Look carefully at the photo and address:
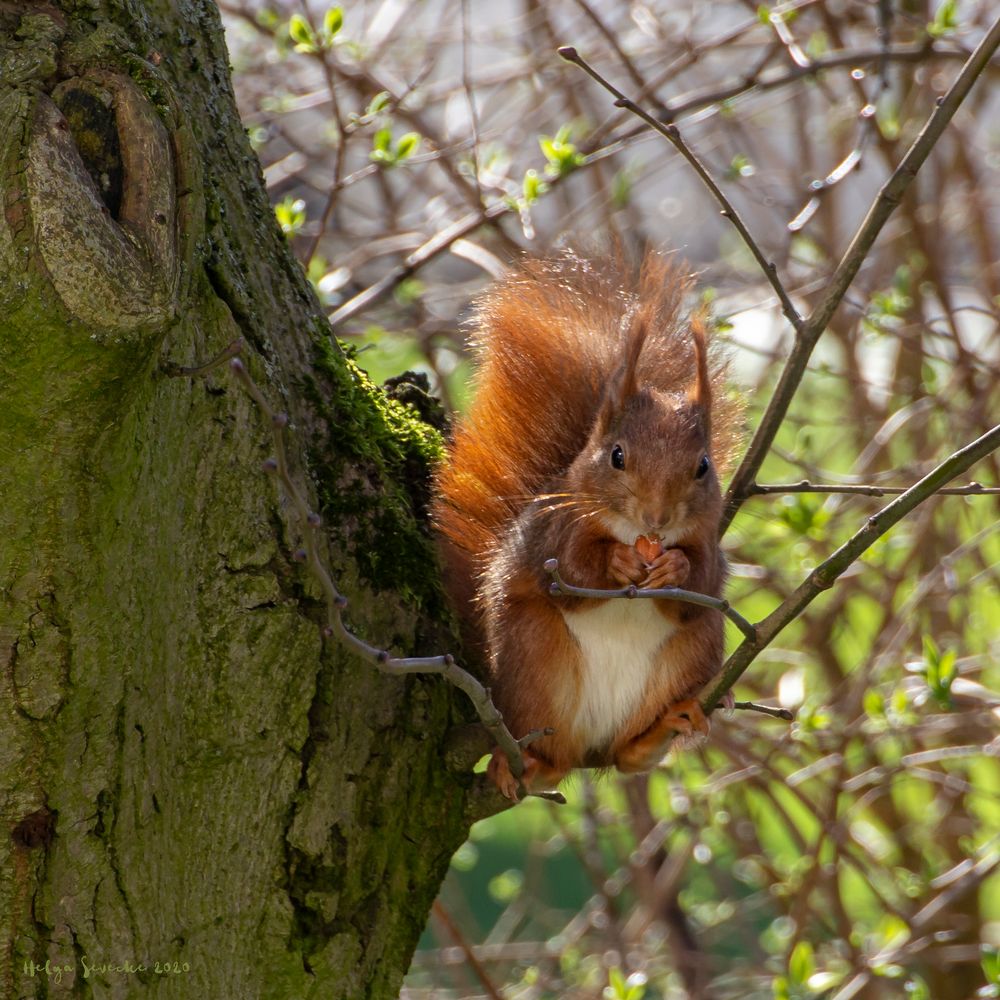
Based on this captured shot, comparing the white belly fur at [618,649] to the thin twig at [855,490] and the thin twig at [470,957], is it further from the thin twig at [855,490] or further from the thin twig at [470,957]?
the thin twig at [470,957]

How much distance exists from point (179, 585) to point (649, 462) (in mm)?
595

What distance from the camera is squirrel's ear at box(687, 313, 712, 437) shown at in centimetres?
147

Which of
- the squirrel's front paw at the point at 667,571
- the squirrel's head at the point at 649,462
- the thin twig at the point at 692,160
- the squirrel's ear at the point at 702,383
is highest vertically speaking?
the thin twig at the point at 692,160

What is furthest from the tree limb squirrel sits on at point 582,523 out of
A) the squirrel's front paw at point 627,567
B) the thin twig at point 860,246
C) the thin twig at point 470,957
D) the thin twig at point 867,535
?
the thin twig at point 470,957

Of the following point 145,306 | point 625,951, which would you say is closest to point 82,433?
point 145,306

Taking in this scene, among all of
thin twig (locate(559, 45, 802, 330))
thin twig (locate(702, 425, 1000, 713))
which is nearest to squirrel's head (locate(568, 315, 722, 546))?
thin twig (locate(559, 45, 802, 330))

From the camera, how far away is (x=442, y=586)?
1367 mm

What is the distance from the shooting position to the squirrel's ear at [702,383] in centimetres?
147

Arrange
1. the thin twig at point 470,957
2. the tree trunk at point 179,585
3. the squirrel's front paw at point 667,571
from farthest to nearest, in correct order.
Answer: the thin twig at point 470,957
the squirrel's front paw at point 667,571
the tree trunk at point 179,585

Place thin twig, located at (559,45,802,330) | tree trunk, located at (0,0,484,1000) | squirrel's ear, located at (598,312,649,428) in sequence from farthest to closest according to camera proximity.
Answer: squirrel's ear, located at (598,312,649,428), thin twig, located at (559,45,802,330), tree trunk, located at (0,0,484,1000)

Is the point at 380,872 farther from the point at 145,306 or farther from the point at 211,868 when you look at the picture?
the point at 145,306

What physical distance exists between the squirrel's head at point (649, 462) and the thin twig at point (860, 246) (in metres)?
0.09

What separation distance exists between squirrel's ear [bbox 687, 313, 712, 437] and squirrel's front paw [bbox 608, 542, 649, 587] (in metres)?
0.19

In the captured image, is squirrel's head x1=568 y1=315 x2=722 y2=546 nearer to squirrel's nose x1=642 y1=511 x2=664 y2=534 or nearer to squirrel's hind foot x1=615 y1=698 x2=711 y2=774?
squirrel's nose x1=642 y1=511 x2=664 y2=534
